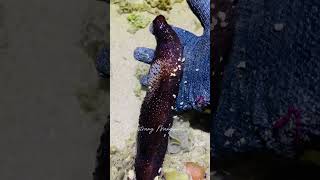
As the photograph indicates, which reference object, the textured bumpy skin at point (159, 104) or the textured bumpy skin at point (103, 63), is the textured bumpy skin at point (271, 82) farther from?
the textured bumpy skin at point (103, 63)

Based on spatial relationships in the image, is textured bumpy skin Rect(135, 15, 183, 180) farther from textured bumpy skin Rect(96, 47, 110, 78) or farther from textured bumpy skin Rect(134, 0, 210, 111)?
textured bumpy skin Rect(96, 47, 110, 78)

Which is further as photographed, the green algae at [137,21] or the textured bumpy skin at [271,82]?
the green algae at [137,21]

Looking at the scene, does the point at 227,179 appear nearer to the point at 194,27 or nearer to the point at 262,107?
the point at 262,107

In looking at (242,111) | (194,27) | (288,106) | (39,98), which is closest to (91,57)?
(39,98)

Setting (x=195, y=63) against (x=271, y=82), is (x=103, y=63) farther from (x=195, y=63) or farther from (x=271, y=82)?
(x=271, y=82)

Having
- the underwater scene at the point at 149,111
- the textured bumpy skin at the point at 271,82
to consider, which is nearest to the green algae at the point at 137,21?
the underwater scene at the point at 149,111

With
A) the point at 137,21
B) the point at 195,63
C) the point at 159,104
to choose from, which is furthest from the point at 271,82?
the point at 137,21
